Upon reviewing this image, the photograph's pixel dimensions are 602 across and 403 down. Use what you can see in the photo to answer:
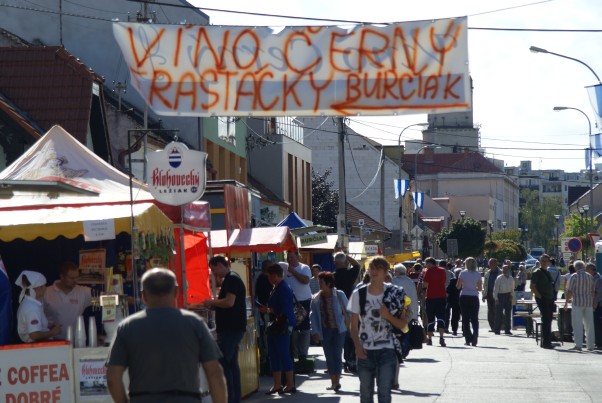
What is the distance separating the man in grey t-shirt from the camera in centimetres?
654

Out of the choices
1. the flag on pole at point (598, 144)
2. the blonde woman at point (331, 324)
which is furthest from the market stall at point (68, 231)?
the flag on pole at point (598, 144)

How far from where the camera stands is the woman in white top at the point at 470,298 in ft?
76.5

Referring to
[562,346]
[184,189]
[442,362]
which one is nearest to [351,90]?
[184,189]

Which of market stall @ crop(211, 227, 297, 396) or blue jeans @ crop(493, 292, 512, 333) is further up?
market stall @ crop(211, 227, 297, 396)

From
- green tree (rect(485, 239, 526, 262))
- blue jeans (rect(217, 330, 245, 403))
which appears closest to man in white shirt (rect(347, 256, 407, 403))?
blue jeans (rect(217, 330, 245, 403))

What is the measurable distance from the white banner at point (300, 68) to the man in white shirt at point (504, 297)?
15.8 m

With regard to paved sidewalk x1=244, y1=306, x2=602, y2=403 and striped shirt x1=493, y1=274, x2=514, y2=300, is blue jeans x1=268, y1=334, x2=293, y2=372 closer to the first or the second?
paved sidewalk x1=244, y1=306, x2=602, y2=403

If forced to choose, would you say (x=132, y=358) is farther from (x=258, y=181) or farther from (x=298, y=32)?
(x=258, y=181)

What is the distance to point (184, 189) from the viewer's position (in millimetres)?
11523

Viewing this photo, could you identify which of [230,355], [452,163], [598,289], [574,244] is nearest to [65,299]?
[230,355]

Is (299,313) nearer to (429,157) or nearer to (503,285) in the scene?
(503,285)

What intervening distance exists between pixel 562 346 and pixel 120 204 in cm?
1377

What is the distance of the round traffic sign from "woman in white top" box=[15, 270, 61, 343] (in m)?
25.8

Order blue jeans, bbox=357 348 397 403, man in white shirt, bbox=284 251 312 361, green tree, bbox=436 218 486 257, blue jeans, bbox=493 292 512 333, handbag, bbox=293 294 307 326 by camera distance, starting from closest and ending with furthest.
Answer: blue jeans, bbox=357 348 397 403 < handbag, bbox=293 294 307 326 < man in white shirt, bbox=284 251 312 361 < blue jeans, bbox=493 292 512 333 < green tree, bbox=436 218 486 257
